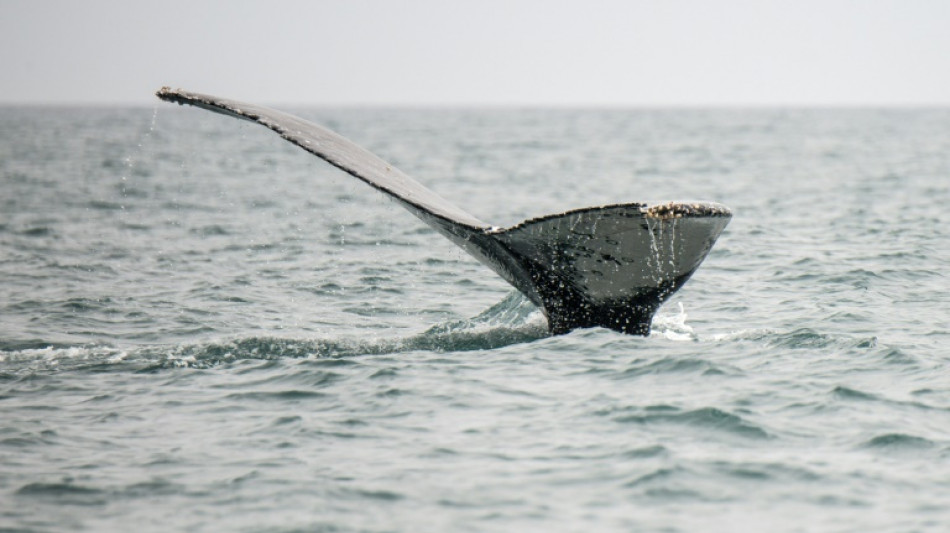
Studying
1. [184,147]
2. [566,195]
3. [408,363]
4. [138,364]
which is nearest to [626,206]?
[408,363]

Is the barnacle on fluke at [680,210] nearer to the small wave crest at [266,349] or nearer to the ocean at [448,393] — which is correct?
the ocean at [448,393]

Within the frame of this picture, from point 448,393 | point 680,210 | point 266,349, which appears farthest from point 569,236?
point 266,349

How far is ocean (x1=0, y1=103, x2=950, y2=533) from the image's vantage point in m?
6.56

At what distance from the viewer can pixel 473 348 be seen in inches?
403

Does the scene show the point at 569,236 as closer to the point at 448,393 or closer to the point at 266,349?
the point at 448,393

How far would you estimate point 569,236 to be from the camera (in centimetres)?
820

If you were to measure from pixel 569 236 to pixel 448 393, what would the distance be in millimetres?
1473

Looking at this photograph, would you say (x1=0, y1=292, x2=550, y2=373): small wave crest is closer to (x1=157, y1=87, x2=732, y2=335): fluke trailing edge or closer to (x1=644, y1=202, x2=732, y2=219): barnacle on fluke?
(x1=157, y1=87, x2=732, y2=335): fluke trailing edge

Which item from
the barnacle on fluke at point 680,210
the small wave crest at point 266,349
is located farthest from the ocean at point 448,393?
the barnacle on fluke at point 680,210

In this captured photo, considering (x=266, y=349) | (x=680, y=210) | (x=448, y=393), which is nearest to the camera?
(x=680, y=210)

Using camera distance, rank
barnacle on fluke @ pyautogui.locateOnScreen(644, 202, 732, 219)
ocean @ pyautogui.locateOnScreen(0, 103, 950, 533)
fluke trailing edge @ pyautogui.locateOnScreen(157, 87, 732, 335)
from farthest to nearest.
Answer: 1. fluke trailing edge @ pyautogui.locateOnScreen(157, 87, 732, 335)
2. barnacle on fluke @ pyautogui.locateOnScreen(644, 202, 732, 219)
3. ocean @ pyautogui.locateOnScreen(0, 103, 950, 533)

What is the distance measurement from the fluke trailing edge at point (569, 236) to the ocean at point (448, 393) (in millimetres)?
725

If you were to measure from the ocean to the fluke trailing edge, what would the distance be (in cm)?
73

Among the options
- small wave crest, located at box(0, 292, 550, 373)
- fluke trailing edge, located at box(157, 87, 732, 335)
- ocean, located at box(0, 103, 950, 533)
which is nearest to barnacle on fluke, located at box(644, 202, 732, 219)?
fluke trailing edge, located at box(157, 87, 732, 335)
